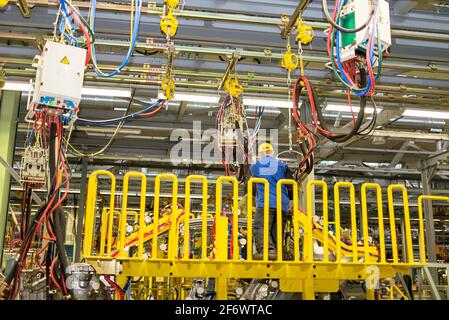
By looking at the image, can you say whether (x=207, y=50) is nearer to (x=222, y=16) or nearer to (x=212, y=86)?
(x=222, y=16)

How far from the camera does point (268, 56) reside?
322 inches

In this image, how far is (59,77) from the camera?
447 centimetres

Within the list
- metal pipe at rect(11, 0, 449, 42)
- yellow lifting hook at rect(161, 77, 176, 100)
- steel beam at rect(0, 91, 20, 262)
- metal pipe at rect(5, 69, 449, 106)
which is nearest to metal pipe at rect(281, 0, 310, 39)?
metal pipe at rect(11, 0, 449, 42)

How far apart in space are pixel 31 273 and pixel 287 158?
995cm

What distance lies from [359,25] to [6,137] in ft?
29.3

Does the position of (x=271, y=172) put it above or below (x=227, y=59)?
below

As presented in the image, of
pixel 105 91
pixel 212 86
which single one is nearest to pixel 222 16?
pixel 212 86

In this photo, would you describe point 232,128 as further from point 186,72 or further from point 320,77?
point 320,77

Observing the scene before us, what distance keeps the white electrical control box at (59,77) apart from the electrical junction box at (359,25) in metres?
2.85

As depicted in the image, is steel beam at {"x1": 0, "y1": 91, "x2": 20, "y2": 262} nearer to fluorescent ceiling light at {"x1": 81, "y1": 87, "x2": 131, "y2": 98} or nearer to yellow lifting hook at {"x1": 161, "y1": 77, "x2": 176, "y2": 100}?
fluorescent ceiling light at {"x1": 81, "y1": 87, "x2": 131, "y2": 98}

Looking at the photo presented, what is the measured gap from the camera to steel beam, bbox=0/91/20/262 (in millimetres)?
10531

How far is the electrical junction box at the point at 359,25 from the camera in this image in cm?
493

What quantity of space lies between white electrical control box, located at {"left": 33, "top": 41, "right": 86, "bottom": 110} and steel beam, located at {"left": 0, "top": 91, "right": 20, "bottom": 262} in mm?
6843
